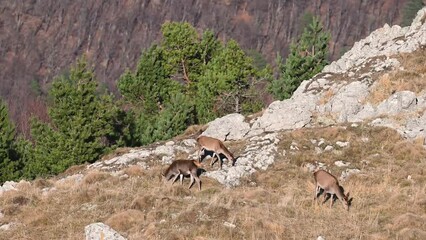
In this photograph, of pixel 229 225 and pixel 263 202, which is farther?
pixel 263 202

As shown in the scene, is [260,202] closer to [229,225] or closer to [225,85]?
[229,225]

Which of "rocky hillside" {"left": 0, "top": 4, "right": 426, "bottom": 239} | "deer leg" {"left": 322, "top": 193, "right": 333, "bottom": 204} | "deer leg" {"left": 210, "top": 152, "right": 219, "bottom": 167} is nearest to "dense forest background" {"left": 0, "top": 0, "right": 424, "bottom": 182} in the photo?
"rocky hillside" {"left": 0, "top": 4, "right": 426, "bottom": 239}

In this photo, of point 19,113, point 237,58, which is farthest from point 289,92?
point 19,113

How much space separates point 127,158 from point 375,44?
18894mm

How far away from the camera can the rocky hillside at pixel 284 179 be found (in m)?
17.9

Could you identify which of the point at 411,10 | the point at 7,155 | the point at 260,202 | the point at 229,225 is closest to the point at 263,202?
the point at 260,202

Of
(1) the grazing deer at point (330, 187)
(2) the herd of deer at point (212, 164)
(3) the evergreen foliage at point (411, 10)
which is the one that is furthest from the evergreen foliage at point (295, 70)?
(3) the evergreen foliage at point (411, 10)

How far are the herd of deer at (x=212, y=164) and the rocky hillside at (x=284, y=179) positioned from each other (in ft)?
1.46

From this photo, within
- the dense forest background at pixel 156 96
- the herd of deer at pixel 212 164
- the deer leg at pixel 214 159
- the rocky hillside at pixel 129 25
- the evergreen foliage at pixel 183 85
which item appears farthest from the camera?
the rocky hillside at pixel 129 25

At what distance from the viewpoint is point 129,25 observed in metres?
190

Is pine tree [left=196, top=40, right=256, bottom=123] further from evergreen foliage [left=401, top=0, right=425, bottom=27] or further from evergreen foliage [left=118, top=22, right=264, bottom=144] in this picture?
evergreen foliage [left=401, top=0, right=425, bottom=27]

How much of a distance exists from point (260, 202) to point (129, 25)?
175 m

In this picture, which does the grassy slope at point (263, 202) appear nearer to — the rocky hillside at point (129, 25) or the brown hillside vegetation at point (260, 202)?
the brown hillside vegetation at point (260, 202)

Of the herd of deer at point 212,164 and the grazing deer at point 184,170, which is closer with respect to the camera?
the herd of deer at point 212,164
